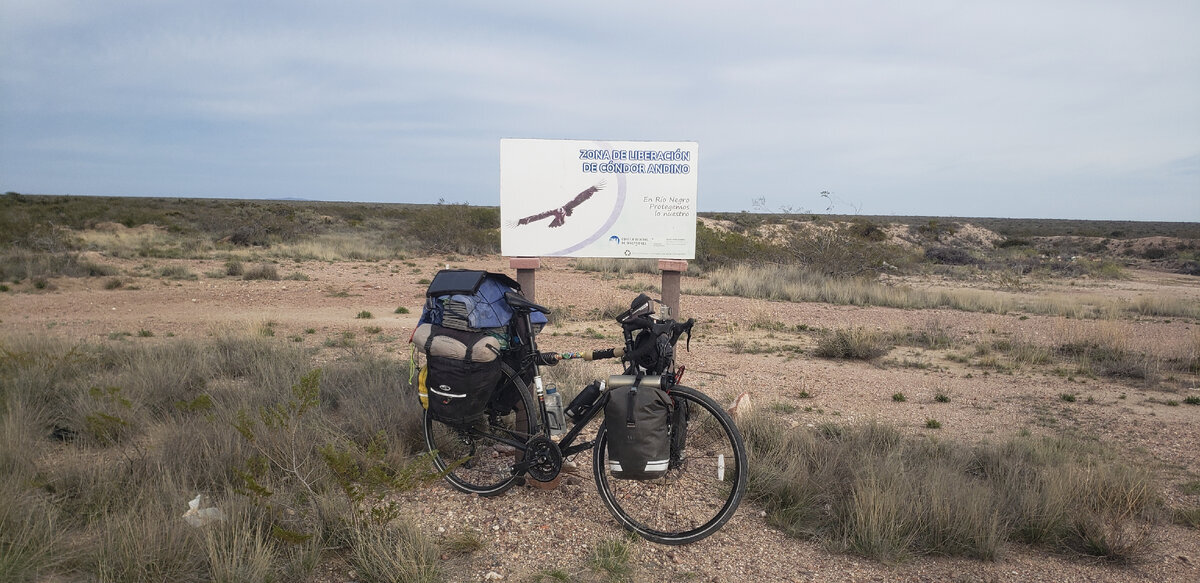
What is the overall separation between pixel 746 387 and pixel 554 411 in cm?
380

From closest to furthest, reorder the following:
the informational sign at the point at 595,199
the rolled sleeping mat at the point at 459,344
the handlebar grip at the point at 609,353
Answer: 1. the handlebar grip at the point at 609,353
2. the rolled sleeping mat at the point at 459,344
3. the informational sign at the point at 595,199

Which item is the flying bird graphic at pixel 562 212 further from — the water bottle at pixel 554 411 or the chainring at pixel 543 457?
the chainring at pixel 543 457

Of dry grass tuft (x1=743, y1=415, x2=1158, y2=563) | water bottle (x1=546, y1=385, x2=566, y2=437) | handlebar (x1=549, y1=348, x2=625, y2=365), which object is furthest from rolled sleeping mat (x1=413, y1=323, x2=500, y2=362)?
dry grass tuft (x1=743, y1=415, x2=1158, y2=563)

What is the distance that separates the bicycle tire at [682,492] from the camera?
3697mm

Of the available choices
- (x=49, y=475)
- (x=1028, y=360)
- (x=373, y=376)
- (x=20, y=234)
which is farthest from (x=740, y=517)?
(x=20, y=234)

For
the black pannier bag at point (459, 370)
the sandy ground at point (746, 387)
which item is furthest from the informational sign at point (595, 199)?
the black pannier bag at point (459, 370)

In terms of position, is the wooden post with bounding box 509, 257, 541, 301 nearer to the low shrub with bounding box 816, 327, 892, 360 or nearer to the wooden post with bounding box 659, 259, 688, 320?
the wooden post with bounding box 659, 259, 688, 320

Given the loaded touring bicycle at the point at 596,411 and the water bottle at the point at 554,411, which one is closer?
the loaded touring bicycle at the point at 596,411

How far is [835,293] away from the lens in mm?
15703

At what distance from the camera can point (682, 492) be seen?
13.2ft

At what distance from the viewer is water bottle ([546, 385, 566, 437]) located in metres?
Result: 4.00

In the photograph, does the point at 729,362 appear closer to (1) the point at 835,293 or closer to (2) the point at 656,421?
(2) the point at 656,421

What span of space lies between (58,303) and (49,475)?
10253 millimetres

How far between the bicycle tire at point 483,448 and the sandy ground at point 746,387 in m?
0.12
